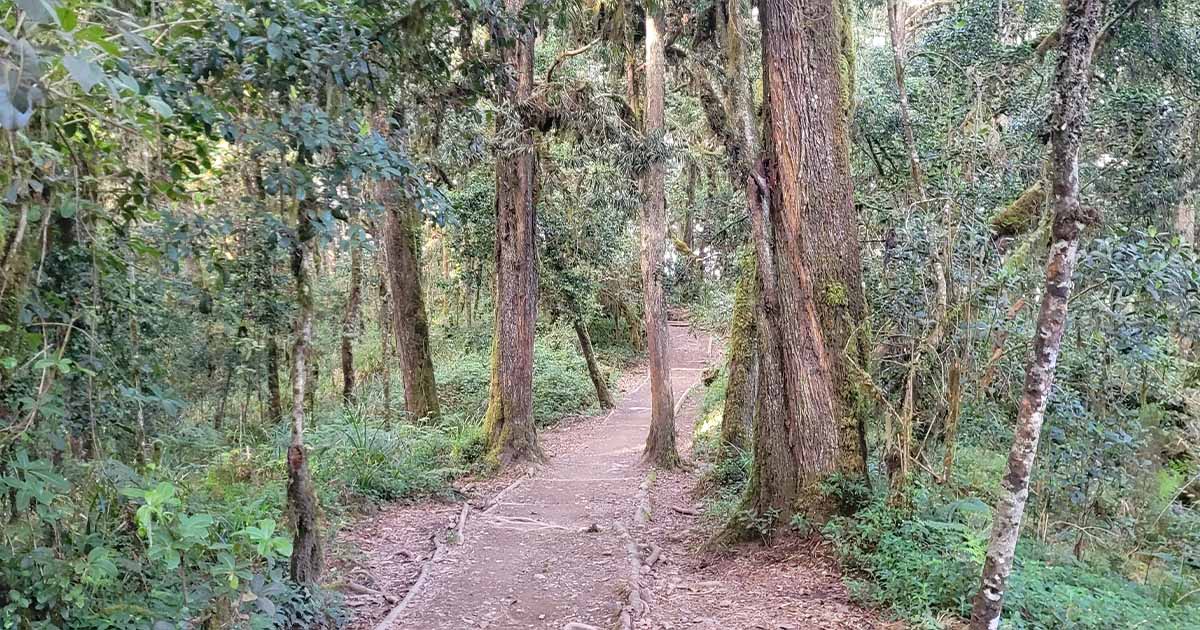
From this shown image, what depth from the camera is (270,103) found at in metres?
4.31

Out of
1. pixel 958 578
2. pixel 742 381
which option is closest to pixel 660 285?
pixel 742 381

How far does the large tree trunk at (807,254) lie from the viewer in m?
6.44

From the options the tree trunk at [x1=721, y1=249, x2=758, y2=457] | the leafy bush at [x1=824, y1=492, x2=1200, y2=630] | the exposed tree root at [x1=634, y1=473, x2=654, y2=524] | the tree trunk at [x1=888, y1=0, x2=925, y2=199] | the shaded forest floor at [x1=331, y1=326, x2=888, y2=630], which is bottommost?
the exposed tree root at [x1=634, y1=473, x2=654, y2=524]

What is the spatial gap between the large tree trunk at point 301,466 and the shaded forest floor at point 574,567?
771 millimetres

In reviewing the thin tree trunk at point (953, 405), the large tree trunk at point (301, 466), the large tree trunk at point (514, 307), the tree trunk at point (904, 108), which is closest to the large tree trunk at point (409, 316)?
the large tree trunk at point (514, 307)

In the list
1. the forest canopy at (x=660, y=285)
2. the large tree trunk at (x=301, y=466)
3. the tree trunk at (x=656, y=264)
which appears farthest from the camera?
the tree trunk at (x=656, y=264)

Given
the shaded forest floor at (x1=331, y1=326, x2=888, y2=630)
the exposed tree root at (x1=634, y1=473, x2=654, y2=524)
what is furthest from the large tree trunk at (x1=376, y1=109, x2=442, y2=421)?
the exposed tree root at (x1=634, y1=473, x2=654, y2=524)

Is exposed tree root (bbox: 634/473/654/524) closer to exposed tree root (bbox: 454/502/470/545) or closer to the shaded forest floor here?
the shaded forest floor

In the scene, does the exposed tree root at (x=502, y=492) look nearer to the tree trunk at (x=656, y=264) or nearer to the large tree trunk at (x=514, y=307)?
the large tree trunk at (x=514, y=307)

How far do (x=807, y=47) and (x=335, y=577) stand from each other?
643 cm

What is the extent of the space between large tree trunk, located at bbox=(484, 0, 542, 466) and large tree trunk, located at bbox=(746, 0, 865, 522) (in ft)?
17.9

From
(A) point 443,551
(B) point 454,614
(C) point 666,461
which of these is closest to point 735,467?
(C) point 666,461

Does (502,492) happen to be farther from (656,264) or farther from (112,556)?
(112,556)

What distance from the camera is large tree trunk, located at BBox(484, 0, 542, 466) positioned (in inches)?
449
